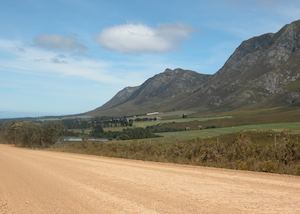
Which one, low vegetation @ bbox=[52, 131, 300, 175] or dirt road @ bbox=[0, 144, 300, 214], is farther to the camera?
low vegetation @ bbox=[52, 131, 300, 175]

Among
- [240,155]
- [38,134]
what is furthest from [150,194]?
[38,134]

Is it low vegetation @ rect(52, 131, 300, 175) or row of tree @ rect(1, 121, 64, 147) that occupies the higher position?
row of tree @ rect(1, 121, 64, 147)

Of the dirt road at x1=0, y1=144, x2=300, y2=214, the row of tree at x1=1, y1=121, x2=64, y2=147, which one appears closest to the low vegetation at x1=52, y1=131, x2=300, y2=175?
the dirt road at x1=0, y1=144, x2=300, y2=214

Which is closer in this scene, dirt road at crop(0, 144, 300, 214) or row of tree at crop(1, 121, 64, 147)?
dirt road at crop(0, 144, 300, 214)

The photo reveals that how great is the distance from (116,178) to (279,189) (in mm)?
7097

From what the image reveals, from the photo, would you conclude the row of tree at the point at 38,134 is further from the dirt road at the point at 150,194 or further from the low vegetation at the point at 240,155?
the dirt road at the point at 150,194

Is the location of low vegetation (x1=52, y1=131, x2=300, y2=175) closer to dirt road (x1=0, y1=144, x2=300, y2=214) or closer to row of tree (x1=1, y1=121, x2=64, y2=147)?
dirt road (x1=0, y1=144, x2=300, y2=214)

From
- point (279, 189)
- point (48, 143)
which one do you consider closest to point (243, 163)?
point (279, 189)

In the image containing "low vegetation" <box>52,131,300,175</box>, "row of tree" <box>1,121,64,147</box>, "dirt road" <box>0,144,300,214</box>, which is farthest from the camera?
"row of tree" <box>1,121,64,147</box>

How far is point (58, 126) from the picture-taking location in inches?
3765

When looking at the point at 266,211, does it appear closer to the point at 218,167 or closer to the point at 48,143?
the point at 218,167

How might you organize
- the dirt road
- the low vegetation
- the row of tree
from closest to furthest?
1. the dirt road
2. the low vegetation
3. the row of tree

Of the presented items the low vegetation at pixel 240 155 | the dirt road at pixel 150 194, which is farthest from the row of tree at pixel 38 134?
the dirt road at pixel 150 194

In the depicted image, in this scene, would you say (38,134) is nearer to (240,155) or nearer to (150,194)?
(240,155)
